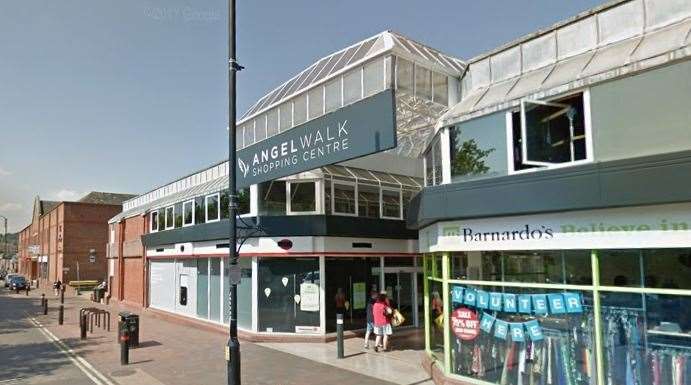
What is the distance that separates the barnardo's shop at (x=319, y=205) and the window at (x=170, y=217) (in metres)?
1.29

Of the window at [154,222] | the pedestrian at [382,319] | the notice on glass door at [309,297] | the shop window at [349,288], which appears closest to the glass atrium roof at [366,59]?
the shop window at [349,288]

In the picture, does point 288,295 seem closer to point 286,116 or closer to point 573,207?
point 286,116

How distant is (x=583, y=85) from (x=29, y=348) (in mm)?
17675

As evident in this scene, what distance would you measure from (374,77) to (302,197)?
594cm

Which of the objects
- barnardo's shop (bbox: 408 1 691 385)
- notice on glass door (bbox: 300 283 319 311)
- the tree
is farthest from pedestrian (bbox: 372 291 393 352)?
the tree

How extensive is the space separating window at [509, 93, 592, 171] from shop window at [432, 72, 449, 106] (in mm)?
3746

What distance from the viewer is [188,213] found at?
23.3 m

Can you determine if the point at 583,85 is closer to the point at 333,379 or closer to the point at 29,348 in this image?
the point at 333,379

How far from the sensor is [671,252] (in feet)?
23.6

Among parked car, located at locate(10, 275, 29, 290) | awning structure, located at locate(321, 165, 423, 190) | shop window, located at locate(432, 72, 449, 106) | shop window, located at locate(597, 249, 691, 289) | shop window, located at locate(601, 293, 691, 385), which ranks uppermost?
shop window, located at locate(432, 72, 449, 106)

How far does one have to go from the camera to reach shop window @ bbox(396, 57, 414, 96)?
12156 millimetres

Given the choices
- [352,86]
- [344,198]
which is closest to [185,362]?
[344,198]

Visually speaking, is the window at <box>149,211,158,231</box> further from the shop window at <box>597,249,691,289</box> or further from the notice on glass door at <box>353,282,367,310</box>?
the shop window at <box>597,249,691,289</box>

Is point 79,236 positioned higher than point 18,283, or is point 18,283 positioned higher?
point 79,236
